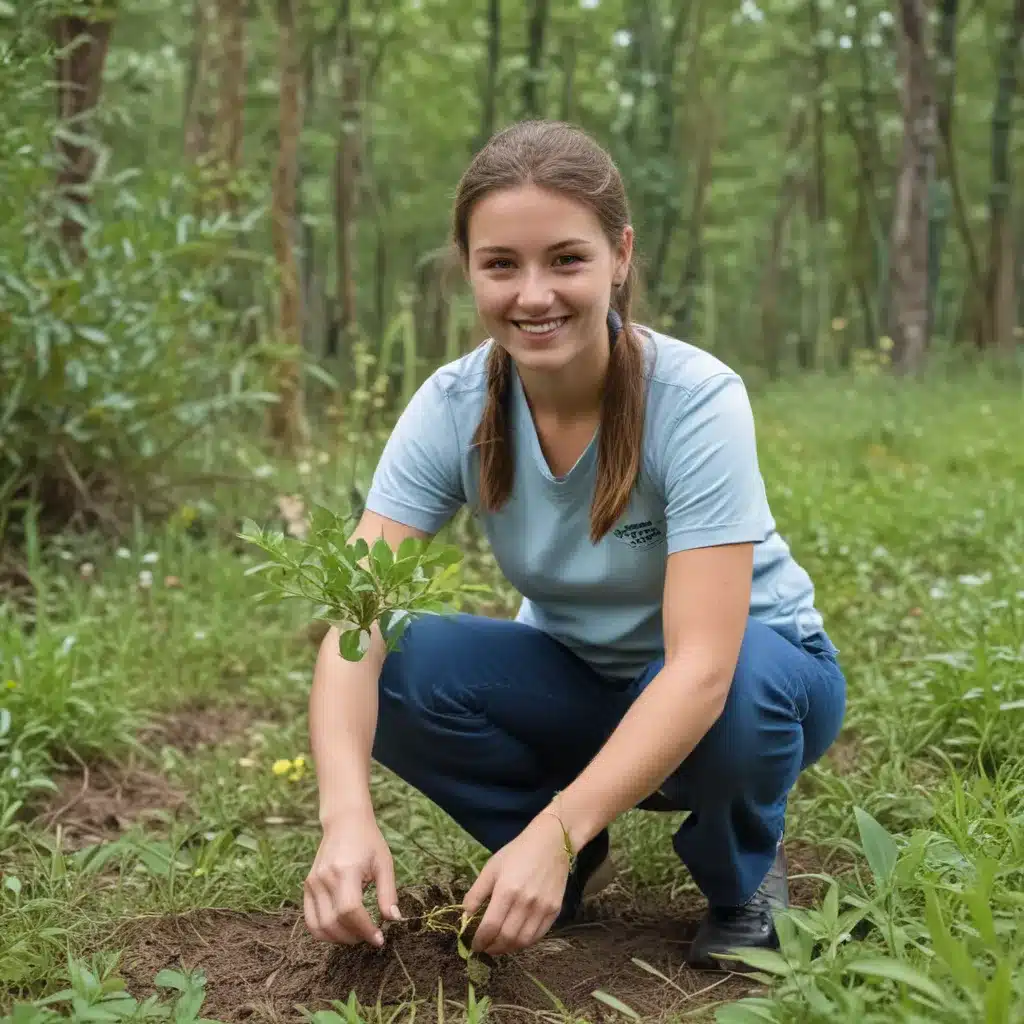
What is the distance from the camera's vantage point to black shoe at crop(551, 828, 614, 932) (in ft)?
7.28

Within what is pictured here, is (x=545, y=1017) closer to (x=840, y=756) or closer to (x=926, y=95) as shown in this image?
(x=840, y=756)

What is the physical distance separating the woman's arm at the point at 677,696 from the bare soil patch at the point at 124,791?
1311 millimetres

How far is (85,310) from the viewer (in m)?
3.91

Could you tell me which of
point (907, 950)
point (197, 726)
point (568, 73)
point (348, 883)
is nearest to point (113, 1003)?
point (348, 883)

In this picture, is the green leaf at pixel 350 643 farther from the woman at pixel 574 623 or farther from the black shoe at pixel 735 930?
the black shoe at pixel 735 930

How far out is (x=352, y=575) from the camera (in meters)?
1.68

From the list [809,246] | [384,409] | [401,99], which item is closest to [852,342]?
[809,246]

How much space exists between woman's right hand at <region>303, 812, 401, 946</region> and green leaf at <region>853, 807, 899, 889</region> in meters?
0.67

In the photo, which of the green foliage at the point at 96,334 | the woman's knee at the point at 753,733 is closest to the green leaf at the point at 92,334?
the green foliage at the point at 96,334

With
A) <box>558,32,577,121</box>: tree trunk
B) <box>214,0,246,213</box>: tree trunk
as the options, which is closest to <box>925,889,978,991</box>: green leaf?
<box>214,0,246,213</box>: tree trunk

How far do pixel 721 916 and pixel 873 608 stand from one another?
1.99 m

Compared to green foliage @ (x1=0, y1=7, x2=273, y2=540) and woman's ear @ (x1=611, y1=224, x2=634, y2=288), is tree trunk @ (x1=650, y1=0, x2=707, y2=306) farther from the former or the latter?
woman's ear @ (x1=611, y1=224, x2=634, y2=288)

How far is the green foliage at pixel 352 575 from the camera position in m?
1.66

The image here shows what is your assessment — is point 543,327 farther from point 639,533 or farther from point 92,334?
point 92,334
